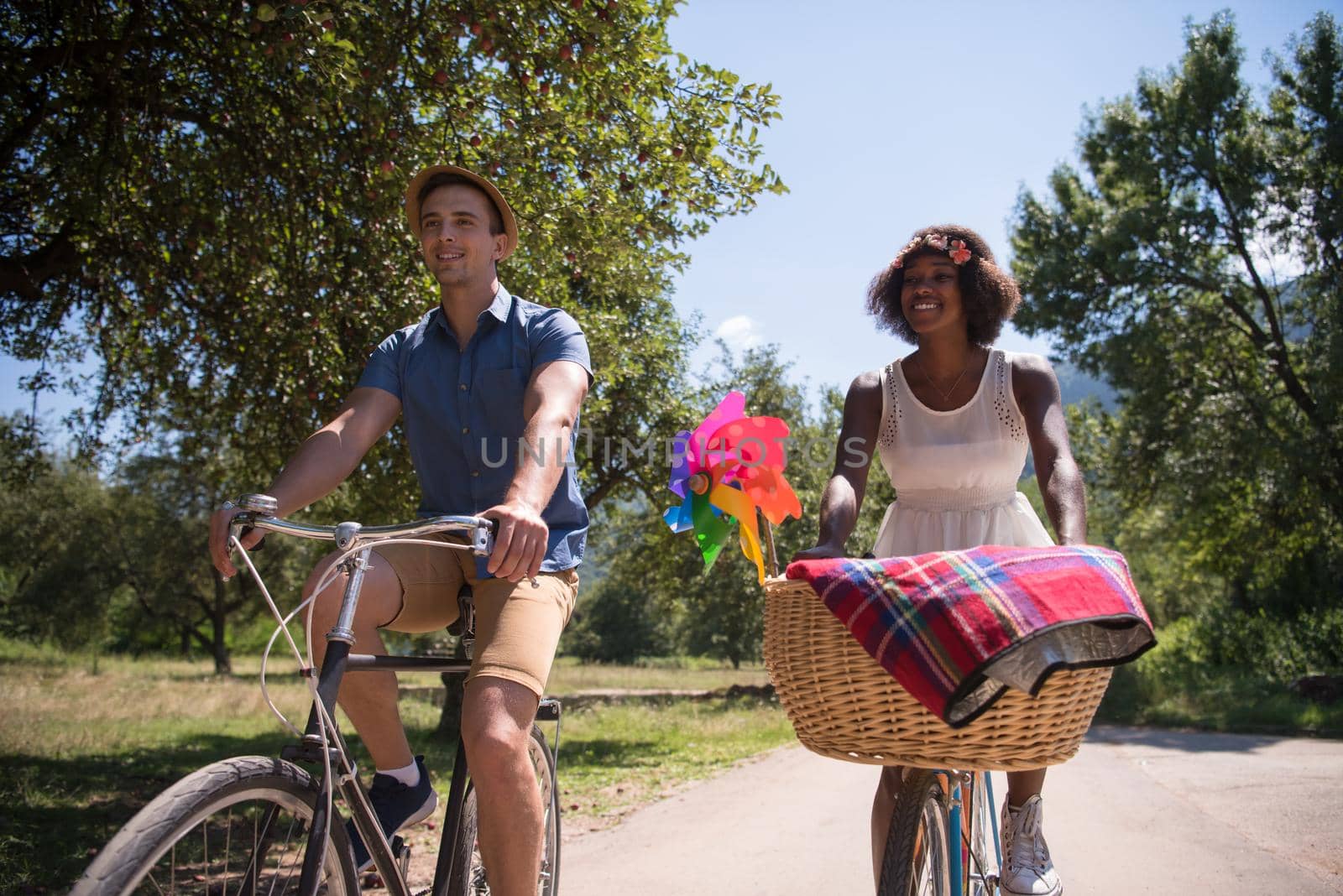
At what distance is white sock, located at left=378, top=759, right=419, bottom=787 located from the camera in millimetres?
2627

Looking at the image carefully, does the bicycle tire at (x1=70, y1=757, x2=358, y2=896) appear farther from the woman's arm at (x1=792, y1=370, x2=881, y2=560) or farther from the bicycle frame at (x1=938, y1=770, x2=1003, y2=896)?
the bicycle frame at (x1=938, y1=770, x2=1003, y2=896)

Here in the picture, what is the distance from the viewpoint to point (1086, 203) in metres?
19.3

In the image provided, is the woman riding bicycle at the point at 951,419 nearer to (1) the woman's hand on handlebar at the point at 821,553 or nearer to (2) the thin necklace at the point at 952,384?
(2) the thin necklace at the point at 952,384

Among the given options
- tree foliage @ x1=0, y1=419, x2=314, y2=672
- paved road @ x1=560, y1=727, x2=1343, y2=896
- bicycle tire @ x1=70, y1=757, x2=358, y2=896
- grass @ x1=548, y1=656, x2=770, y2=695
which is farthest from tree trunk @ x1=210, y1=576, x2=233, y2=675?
bicycle tire @ x1=70, y1=757, x2=358, y2=896

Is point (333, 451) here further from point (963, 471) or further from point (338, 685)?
point (963, 471)

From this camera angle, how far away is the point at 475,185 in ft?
9.35

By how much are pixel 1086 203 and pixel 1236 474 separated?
6488 mm

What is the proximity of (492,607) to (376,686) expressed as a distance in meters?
0.39

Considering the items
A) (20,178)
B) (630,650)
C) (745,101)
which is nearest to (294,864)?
(745,101)

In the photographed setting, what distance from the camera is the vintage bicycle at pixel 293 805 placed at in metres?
1.60

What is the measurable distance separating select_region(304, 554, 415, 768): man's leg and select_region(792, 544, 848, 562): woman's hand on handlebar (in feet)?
3.57

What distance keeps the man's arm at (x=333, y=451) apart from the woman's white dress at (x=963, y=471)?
5.14ft

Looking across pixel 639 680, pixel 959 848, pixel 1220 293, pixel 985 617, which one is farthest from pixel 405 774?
pixel 639 680

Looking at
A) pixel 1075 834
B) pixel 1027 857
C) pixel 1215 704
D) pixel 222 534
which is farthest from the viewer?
pixel 1215 704
